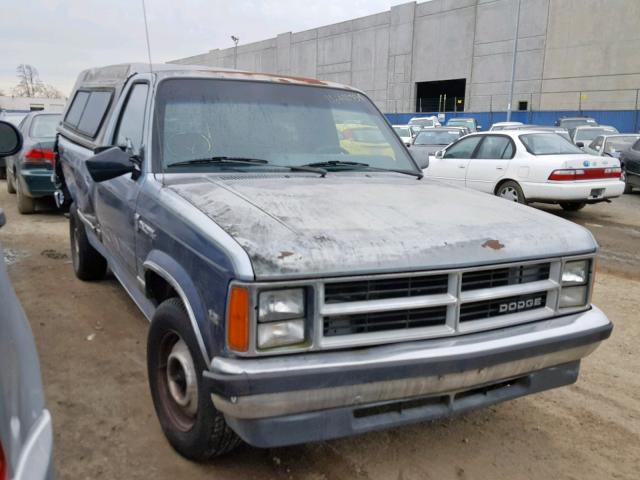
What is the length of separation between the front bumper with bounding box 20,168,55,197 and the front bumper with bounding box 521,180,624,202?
7.90 meters

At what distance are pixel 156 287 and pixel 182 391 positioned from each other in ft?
2.07

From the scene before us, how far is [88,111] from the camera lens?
5586 mm

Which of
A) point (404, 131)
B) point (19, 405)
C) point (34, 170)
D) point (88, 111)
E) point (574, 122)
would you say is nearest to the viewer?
point (19, 405)

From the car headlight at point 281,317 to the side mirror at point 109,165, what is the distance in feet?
5.10

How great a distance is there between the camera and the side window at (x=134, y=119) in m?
3.72

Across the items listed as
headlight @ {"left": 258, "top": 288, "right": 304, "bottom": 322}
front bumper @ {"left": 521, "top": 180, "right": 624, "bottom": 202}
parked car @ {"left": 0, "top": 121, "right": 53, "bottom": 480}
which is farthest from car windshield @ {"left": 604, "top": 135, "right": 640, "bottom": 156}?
parked car @ {"left": 0, "top": 121, "right": 53, "bottom": 480}

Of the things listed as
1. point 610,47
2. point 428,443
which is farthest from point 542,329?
point 610,47

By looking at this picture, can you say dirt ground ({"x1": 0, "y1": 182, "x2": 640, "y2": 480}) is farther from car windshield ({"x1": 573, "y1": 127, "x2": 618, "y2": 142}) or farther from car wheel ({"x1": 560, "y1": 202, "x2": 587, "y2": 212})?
car windshield ({"x1": 573, "y1": 127, "x2": 618, "y2": 142})

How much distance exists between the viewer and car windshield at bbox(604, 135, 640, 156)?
14.8m

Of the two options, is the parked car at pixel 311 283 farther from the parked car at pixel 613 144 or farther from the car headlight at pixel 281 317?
the parked car at pixel 613 144

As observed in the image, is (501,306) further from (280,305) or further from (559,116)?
(559,116)

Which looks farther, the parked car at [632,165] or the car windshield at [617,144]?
the car windshield at [617,144]

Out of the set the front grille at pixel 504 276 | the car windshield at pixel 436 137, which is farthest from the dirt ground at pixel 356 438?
the car windshield at pixel 436 137

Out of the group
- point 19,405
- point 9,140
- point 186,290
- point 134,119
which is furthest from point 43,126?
point 19,405
